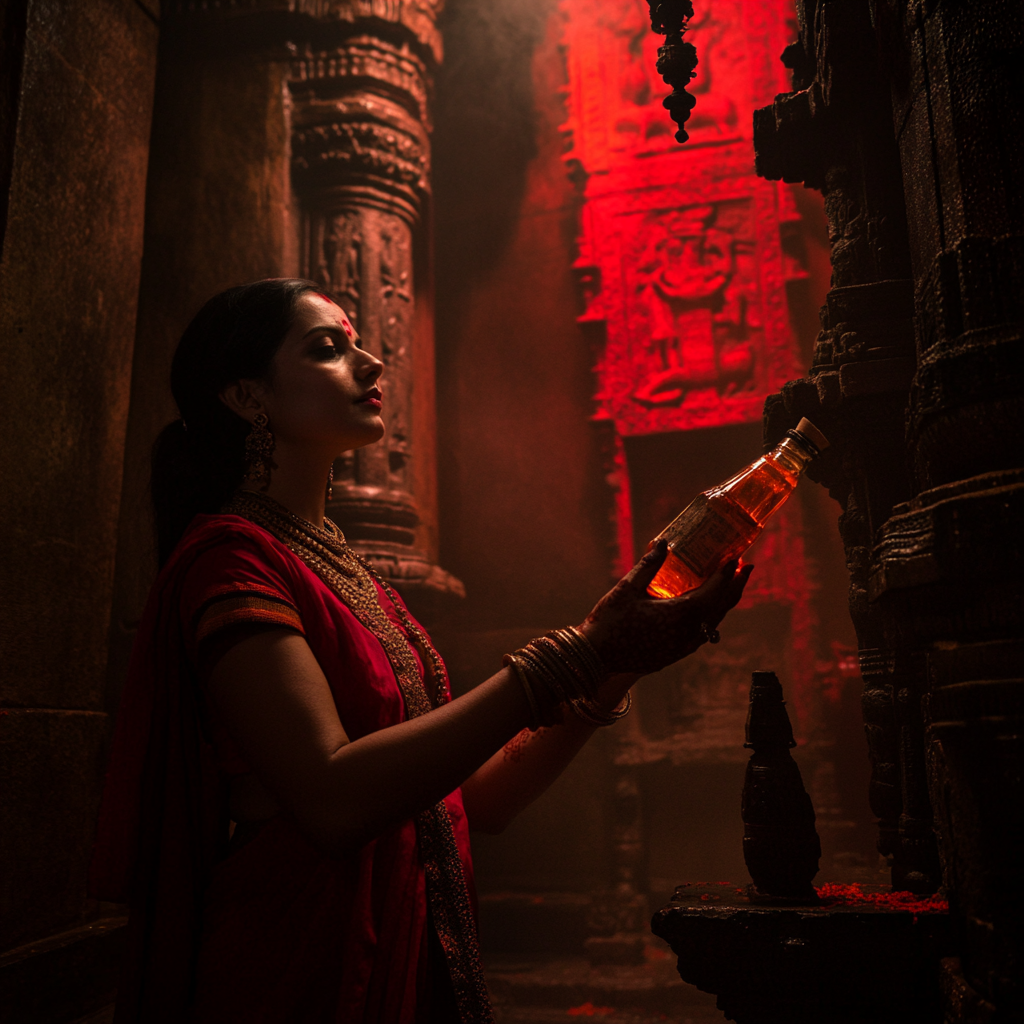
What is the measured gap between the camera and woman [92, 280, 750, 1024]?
1094 millimetres

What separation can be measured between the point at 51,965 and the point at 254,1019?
140cm

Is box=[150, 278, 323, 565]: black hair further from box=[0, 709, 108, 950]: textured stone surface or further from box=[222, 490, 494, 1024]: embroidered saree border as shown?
box=[0, 709, 108, 950]: textured stone surface

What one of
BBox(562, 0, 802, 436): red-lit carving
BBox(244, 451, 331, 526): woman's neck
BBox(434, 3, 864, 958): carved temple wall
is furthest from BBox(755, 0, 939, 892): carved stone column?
BBox(562, 0, 802, 436): red-lit carving

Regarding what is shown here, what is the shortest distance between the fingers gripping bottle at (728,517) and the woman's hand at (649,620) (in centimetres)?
8

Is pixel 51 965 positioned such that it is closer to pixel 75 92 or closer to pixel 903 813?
pixel 903 813

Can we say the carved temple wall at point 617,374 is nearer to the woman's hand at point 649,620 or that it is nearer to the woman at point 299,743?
the woman at point 299,743

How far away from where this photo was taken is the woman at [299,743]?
1094 millimetres

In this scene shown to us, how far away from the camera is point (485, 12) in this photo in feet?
15.2

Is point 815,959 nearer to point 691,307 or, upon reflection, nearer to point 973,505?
point 973,505

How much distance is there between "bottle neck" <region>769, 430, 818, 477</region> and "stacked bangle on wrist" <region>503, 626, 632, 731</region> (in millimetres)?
535

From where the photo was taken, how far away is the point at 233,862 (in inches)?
47.1

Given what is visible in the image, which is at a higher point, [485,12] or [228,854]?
[485,12]

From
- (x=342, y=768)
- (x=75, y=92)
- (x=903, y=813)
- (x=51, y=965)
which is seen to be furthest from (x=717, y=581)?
(x=75, y=92)

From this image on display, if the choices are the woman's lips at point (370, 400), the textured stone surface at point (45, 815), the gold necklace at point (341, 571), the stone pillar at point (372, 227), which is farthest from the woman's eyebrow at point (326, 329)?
the stone pillar at point (372, 227)
